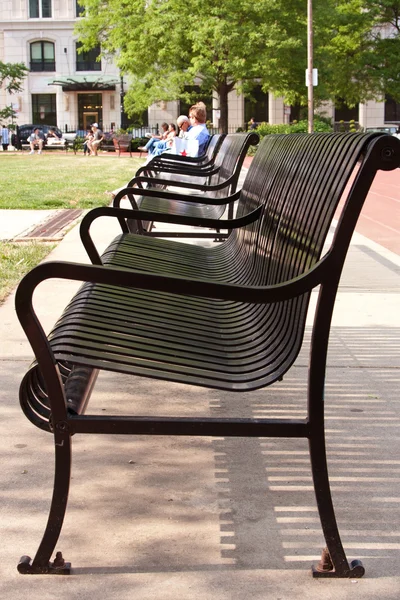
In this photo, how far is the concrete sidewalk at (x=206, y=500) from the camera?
2.56m

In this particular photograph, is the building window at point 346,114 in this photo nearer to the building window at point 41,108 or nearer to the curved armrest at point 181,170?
the building window at point 41,108

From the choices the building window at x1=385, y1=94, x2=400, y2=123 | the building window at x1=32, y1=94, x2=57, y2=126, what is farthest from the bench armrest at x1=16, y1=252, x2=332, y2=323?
the building window at x1=385, y1=94, x2=400, y2=123

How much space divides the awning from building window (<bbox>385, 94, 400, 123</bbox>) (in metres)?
20.1

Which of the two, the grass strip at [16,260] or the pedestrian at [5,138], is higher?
the pedestrian at [5,138]

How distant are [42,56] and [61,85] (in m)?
4.44

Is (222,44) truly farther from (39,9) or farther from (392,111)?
(39,9)

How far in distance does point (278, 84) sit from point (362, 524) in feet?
131

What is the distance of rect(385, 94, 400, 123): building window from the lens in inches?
2687

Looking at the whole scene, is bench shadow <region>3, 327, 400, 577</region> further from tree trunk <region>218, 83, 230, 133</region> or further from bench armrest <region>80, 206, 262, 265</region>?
tree trunk <region>218, 83, 230, 133</region>

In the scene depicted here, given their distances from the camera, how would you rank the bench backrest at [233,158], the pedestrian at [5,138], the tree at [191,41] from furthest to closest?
1. the pedestrian at [5,138]
2. the tree at [191,41]
3. the bench backrest at [233,158]

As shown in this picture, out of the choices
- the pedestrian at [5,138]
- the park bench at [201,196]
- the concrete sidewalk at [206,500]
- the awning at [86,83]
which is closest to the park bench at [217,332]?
the concrete sidewalk at [206,500]

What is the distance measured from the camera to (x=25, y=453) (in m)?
3.48

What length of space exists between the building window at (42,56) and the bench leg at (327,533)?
2717 inches

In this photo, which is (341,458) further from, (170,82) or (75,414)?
(170,82)
